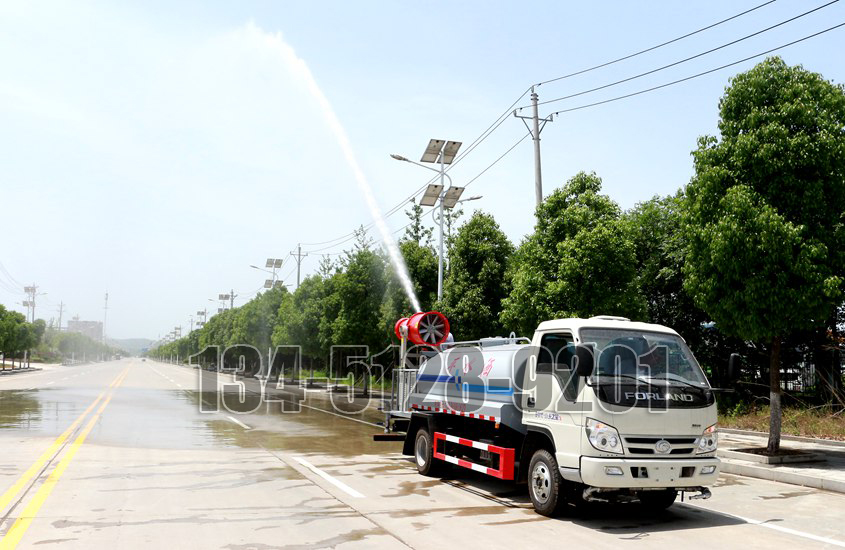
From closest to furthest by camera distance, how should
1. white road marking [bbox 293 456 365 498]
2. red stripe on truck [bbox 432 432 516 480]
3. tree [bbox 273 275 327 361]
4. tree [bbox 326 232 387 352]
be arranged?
red stripe on truck [bbox 432 432 516 480] < white road marking [bbox 293 456 365 498] < tree [bbox 326 232 387 352] < tree [bbox 273 275 327 361]

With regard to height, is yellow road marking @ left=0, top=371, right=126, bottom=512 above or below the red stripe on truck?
below

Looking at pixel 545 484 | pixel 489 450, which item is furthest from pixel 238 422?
pixel 545 484

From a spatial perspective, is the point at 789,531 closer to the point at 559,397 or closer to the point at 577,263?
the point at 559,397

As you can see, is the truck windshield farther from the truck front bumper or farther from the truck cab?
the truck front bumper

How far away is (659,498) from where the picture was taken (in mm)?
8969

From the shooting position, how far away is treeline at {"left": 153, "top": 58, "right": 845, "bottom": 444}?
13055 mm

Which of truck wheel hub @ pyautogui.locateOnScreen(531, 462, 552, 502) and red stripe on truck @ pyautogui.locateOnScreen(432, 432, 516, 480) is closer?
truck wheel hub @ pyautogui.locateOnScreen(531, 462, 552, 502)

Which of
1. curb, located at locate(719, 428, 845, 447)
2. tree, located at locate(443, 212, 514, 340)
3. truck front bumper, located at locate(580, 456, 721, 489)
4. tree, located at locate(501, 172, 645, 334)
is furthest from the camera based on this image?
tree, located at locate(443, 212, 514, 340)

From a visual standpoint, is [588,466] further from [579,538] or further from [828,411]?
[828,411]

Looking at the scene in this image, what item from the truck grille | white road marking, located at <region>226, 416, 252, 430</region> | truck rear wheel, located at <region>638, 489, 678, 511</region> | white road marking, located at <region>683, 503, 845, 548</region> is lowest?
white road marking, located at <region>226, 416, 252, 430</region>

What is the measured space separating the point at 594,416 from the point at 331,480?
15.6 ft

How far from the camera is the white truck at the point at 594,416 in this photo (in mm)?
7820

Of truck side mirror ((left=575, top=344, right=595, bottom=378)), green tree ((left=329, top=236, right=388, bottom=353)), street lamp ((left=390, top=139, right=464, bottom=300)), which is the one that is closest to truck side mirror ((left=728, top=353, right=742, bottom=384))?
truck side mirror ((left=575, top=344, right=595, bottom=378))

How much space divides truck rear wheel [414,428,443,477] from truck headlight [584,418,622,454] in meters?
4.12
